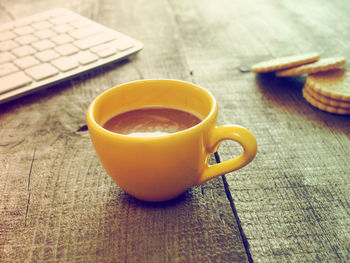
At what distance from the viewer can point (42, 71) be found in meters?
0.70

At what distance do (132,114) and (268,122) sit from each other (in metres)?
0.26

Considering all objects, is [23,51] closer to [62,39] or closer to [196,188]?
[62,39]

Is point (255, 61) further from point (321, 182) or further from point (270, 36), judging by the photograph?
point (321, 182)

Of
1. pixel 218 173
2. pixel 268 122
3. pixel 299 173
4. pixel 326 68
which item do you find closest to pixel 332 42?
pixel 326 68

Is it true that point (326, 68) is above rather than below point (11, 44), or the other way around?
above

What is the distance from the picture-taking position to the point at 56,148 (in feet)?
→ 1.75

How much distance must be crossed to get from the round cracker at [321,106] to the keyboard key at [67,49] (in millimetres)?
522

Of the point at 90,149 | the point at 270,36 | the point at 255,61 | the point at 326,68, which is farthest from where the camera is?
the point at 270,36

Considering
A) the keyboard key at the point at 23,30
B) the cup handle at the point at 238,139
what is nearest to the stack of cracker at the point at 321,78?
the cup handle at the point at 238,139

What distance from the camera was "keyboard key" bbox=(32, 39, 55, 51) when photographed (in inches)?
31.5

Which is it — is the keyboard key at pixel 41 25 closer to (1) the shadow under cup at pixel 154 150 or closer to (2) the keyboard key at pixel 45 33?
(2) the keyboard key at pixel 45 33

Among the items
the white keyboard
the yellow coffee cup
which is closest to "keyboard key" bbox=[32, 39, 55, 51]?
the white keyboard

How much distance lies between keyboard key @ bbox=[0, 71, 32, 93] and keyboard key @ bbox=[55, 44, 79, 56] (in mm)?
120

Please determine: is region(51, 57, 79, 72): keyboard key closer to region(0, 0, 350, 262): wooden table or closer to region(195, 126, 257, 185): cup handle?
region(0, 0, 350, 262): wooden table
